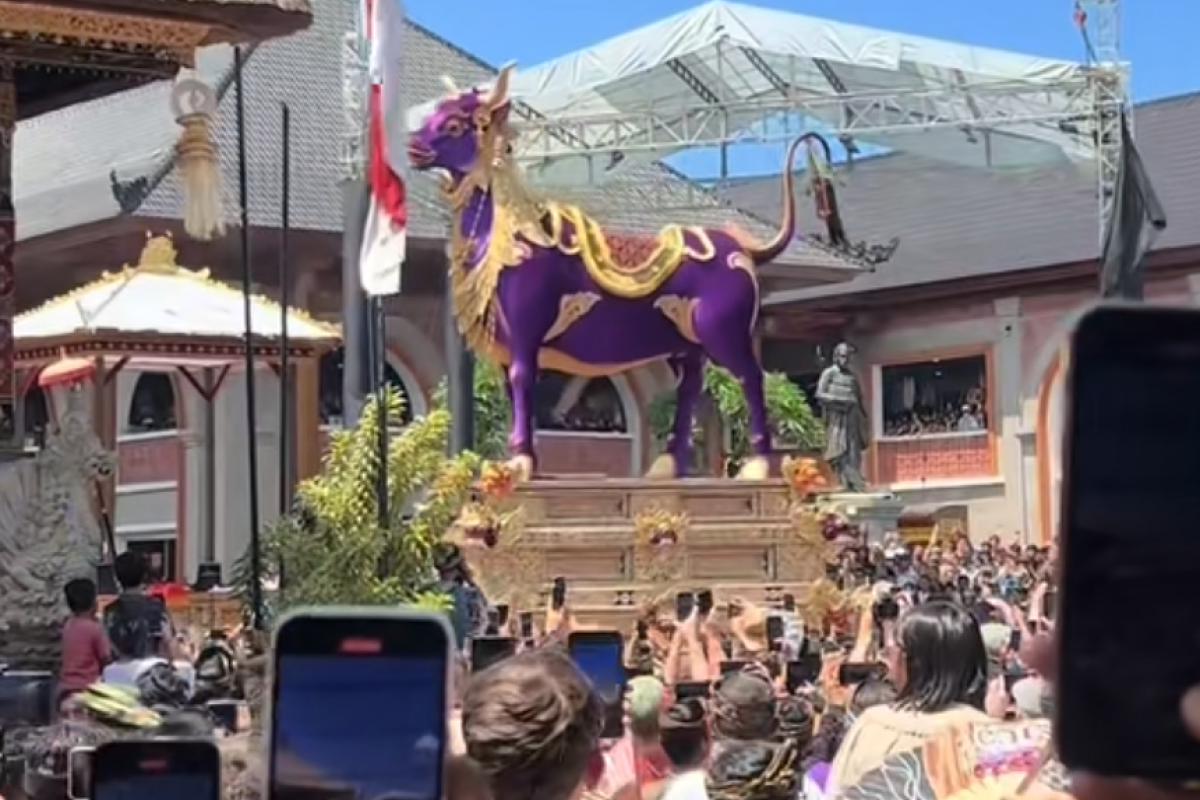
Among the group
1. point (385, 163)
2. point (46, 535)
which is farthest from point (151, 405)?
point (46, 535)

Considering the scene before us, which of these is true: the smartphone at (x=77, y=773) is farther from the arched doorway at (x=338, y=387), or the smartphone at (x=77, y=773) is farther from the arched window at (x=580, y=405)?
the arched window at (x=580, y=405)

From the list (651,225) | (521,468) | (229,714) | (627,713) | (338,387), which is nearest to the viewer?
(627,713)

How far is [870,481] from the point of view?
3347 centimetres

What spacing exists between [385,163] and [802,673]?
6.14 metres

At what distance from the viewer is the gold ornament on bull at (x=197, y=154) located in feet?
35.1

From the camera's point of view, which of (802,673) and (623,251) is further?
(623,251)

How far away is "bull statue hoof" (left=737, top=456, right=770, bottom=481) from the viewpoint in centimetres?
1748

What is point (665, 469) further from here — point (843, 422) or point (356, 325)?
point (843, 422)

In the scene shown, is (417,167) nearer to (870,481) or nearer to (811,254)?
(811,254)

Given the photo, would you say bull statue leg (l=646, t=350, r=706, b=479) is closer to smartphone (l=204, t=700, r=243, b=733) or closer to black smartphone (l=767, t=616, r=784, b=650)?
black smartphone (l=767, t=616, r=784, b=650)

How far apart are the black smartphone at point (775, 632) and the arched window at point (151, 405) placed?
44.4 ft

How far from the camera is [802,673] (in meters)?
9.86

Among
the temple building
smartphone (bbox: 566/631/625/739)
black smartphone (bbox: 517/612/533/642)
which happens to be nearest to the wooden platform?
black smartphone (bbox: 517/612/533/642)

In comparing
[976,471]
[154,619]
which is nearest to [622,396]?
[976,471]
